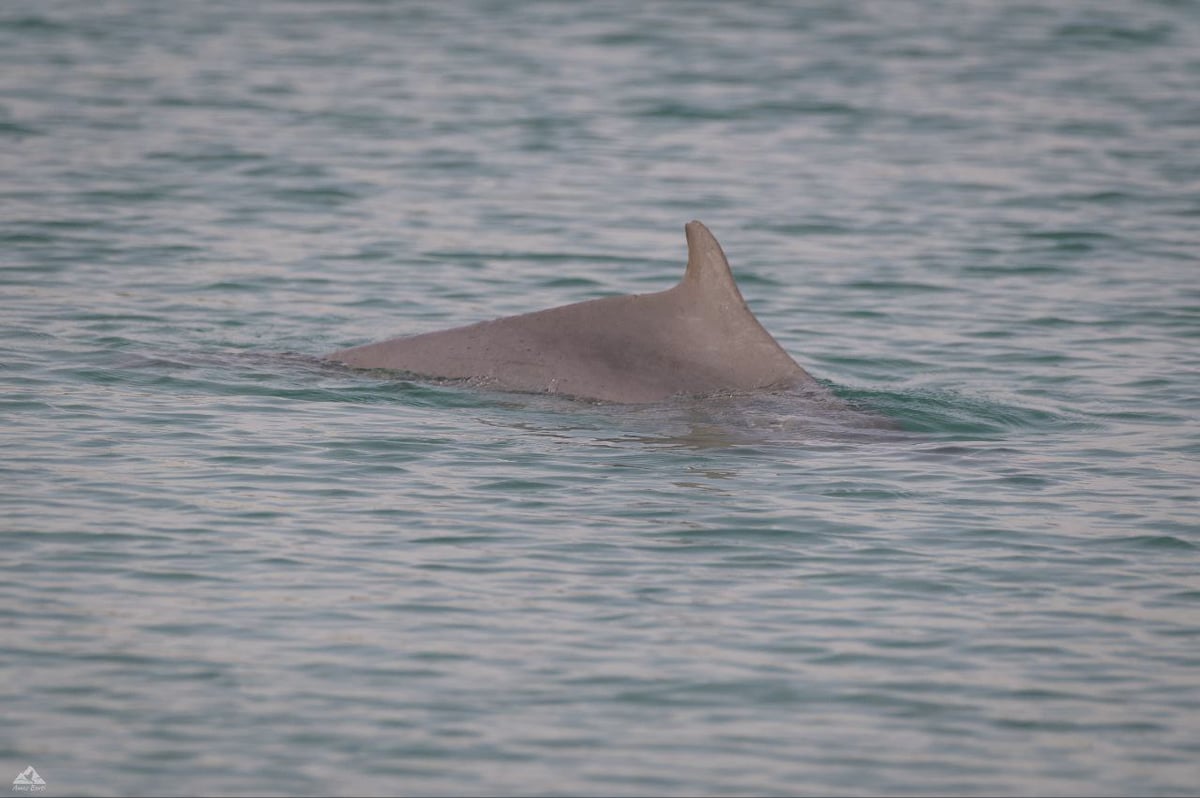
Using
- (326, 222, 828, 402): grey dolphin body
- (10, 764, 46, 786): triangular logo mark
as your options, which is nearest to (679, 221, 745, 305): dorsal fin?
(326, 222, 828, 402): grey dolphin body

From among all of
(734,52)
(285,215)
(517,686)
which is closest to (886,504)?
(517,686)

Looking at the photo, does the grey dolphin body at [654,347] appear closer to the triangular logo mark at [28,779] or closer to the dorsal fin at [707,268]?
the dorsal fin at [707,268]

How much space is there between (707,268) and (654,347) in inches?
24.3

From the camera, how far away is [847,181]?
2127 cm

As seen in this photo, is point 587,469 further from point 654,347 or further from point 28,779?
point 28,779

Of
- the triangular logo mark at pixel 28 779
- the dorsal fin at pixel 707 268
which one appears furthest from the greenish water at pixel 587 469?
the dorsal fin at pixel 707 268

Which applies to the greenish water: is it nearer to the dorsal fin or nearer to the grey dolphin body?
the grey dolphin body

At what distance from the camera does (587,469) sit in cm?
1047

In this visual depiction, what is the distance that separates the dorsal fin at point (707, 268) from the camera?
36.8ft

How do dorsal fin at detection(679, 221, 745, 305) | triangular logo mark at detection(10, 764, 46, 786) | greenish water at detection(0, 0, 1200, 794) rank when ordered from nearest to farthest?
triangular logo mark at detection(10, 764, 46, 786), greenish water at detection(0, 0, 1200, 794), dorsal fin at detection(679, 221, 745, 305)

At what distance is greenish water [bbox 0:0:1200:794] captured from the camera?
23.5 feet

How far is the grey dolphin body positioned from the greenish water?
0.70 ft

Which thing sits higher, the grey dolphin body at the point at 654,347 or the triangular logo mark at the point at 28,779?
the grey dolphin body at the point at 654,347

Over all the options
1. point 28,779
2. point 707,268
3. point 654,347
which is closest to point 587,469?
point 654,347
